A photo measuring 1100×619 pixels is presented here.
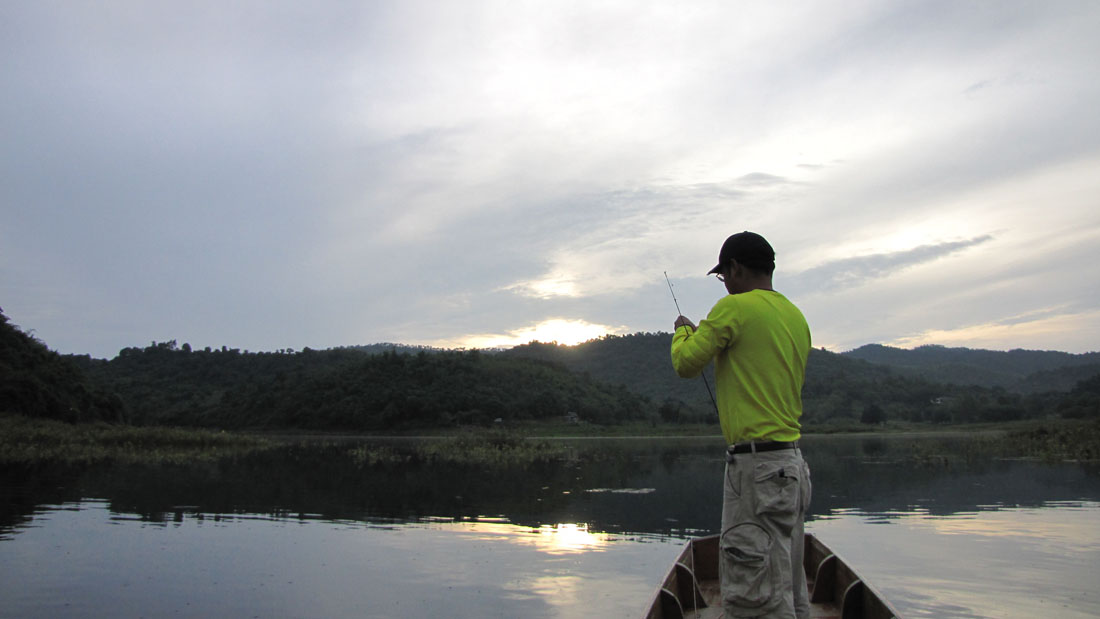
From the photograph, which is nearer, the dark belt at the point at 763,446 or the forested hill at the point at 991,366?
the dark belt at the point at 763,446

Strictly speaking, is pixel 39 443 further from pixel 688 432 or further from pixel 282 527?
pixel 688 432

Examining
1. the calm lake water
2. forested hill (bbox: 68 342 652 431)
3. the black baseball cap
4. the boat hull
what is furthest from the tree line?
the black baseball cap

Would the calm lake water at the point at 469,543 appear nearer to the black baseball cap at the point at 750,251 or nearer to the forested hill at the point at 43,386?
the black baseball cap at the point at 750,251

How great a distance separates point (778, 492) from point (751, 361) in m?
0.60

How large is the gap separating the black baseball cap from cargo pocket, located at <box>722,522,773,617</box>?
1277 mm

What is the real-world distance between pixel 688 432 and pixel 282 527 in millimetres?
70606

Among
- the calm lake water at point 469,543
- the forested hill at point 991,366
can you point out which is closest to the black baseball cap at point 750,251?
the calm lake water at point 469,543

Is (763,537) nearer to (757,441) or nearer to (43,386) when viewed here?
(757,441)

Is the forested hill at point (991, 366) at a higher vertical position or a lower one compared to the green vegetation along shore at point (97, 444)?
higher

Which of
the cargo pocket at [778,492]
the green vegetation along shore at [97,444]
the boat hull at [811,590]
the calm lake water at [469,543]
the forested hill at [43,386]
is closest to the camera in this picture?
the cargo pocket at [778,492]

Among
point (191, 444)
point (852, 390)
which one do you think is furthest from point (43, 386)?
point (852, 390)

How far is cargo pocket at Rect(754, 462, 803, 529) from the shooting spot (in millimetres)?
3359

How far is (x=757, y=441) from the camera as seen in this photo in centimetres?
346

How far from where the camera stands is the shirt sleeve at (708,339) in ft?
11.3
